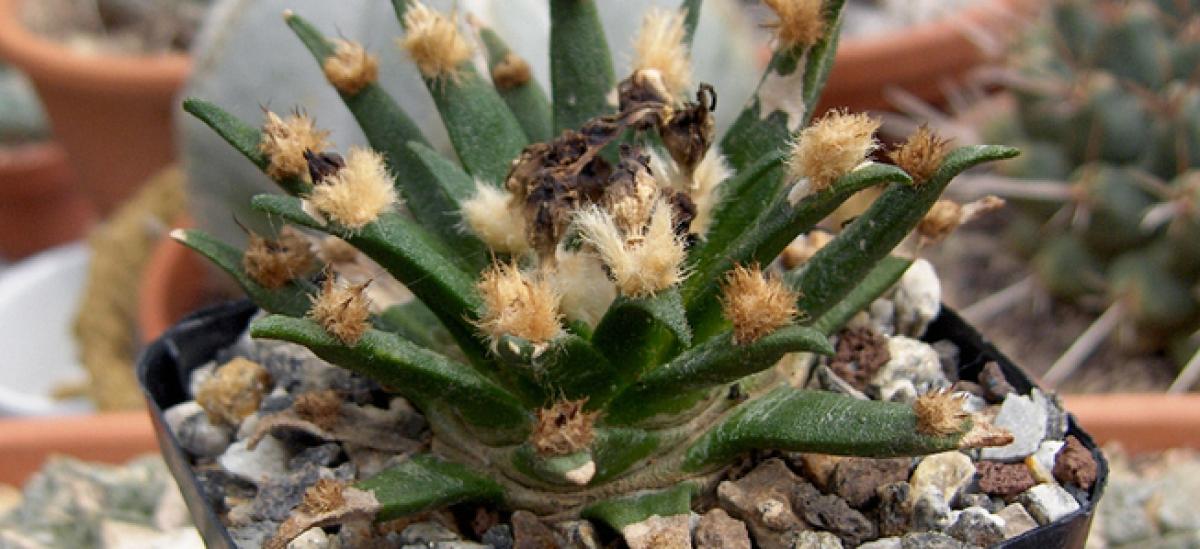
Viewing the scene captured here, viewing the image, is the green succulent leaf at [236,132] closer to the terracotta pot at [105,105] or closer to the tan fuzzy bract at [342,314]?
the tan fuzzy bract at [342,314]

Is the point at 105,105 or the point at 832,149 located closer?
the point at 832,149

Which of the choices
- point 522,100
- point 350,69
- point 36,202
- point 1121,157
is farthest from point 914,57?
point 36,202

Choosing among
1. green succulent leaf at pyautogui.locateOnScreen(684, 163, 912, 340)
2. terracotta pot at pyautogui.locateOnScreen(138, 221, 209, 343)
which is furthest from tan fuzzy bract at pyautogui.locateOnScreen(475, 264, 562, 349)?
terracotta pot at pyautogui.locateOnScreen(138, 221, 209, 343)

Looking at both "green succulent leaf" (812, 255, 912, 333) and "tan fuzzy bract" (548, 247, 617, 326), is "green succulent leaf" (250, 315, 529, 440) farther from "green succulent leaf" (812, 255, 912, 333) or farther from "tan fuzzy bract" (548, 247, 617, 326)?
"green succulent leaf" (812, 255, 912, 333)

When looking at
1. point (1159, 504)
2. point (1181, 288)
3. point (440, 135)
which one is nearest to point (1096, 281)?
point (1181, 288)

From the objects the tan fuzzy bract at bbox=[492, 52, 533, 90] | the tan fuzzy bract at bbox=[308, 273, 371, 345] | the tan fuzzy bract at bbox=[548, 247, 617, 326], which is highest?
the tan fuzzy bract at bbox=[492, 52, 533, 90]

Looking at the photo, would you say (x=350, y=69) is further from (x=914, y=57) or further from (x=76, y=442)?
(x=914, y=57)
